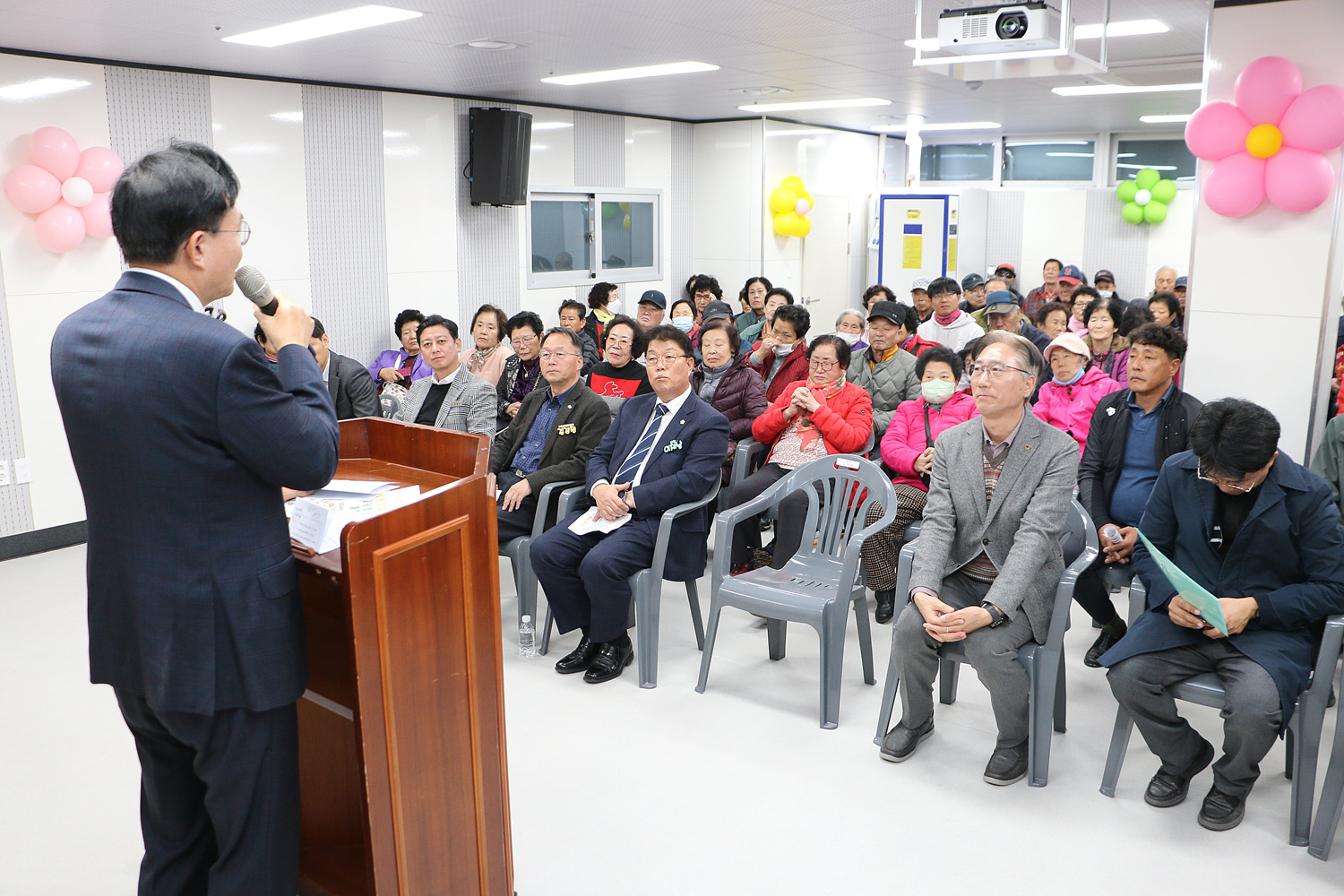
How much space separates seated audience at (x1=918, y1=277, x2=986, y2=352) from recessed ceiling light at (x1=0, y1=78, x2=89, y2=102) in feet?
17.5

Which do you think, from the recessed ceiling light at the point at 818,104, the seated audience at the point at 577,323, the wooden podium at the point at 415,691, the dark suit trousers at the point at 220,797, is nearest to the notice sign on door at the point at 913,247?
the recessed ceiling light at the point at 818,104

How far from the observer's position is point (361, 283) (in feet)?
23.3

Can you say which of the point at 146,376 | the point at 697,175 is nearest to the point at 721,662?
the point at 146,376

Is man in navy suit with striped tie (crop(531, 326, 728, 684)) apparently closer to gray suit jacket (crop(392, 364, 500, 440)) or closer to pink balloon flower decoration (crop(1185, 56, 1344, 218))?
gray suit jacket (crop(392, 364, 500, 440))

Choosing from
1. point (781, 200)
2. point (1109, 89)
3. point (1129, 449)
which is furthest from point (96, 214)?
point (1109, 89)

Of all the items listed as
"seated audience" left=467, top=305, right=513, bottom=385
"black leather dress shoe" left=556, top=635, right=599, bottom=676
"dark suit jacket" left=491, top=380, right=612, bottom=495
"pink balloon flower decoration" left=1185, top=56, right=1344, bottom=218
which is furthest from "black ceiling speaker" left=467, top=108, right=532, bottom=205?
"pink balloon flower decoration" left=1185, top=56, right=1344, bottom=218

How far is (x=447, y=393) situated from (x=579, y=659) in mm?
1640

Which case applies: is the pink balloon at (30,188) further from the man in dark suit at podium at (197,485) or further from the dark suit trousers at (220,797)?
the dark suit trousers at (220,797)

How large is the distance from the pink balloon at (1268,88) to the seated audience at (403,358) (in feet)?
16.0

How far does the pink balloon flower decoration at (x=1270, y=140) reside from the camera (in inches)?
153

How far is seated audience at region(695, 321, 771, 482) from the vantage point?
5.22 metres

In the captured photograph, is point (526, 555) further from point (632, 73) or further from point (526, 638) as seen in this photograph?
point (632, 73)

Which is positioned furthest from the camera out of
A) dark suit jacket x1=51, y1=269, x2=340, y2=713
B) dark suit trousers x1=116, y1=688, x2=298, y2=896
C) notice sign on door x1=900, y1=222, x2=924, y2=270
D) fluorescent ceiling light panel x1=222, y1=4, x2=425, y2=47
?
notice sign on door x1=900, y1=222, x2=924, y2=270

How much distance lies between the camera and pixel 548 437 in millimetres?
4594
